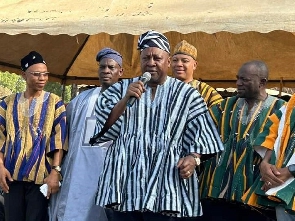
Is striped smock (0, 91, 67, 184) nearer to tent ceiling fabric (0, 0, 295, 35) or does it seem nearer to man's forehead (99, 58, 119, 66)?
man's forehead (99, 58, 119, 66)

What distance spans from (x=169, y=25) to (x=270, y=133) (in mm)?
1231

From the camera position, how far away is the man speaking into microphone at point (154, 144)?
→ 12.8 feet

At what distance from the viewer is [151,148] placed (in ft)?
13.0

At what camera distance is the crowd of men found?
3.92 meters

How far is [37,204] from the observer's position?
5031mm

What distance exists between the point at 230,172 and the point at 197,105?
0.66m

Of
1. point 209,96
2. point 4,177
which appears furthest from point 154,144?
point 4,177

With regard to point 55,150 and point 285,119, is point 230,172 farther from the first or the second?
point 55,150

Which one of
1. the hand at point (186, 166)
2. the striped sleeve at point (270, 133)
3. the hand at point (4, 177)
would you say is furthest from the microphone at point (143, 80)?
the hand at point (4, 177)

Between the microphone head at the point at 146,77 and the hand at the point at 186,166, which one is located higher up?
the microphone head at the point at 146,77

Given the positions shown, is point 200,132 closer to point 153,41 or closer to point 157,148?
point 157,148

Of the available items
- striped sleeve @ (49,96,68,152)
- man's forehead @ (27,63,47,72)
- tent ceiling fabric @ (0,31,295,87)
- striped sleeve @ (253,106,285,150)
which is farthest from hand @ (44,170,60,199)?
tent ceiling fabric @ (0,31,295,87)

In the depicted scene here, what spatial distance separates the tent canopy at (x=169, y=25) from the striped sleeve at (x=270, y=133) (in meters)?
0.72

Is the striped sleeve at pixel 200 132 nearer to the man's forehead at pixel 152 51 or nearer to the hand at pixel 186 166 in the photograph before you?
the hand at pixel 186 166
